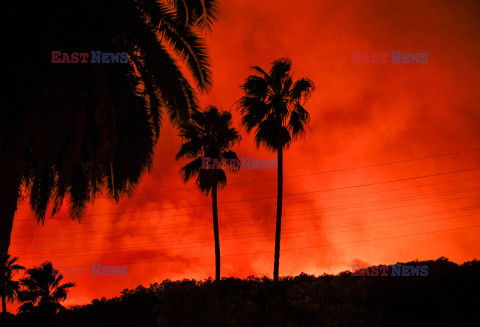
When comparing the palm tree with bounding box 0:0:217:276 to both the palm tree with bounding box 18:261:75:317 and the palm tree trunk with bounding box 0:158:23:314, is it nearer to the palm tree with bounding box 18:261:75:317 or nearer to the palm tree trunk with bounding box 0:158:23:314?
the palm tree trunk with bounding box 0:158:23:314

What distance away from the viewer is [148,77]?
37.2ft

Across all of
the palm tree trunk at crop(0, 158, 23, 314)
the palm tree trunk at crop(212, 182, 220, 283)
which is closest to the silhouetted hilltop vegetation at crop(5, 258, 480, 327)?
the palm tree trunk at crop(0, 158, 23, 314)

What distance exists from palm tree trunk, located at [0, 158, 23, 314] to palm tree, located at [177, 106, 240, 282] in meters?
14.1

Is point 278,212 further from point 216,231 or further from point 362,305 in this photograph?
point 362,305

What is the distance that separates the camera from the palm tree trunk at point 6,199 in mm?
9219

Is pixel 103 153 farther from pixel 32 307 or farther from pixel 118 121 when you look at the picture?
pixel 32 307

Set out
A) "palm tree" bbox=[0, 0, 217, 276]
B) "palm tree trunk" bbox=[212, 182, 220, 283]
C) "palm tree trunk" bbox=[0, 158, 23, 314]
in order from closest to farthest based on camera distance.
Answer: "palm tree" bbox=[0, 0, 217, 276] → "palm tree trunk" bbox=[0, 158, 23, 314] → "palm tree trunk" bbox=[212, 182, 220, 283]

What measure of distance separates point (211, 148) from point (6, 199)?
15.5 metres

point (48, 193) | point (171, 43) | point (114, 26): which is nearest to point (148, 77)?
point (171, 43)

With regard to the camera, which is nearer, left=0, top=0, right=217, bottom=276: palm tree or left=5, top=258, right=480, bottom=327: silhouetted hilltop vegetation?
left=0, top=0, right=217, bottom=276: palm tree

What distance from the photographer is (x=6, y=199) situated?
368 inches

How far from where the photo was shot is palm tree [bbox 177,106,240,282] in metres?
23.3

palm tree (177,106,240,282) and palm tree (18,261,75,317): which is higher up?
palm tree (177,106,240,282)

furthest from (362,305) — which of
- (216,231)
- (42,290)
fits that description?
(42,290)
